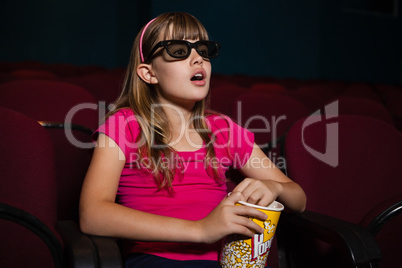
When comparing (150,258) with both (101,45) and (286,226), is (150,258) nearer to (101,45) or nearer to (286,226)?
(286,226)

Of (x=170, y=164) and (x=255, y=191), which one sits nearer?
(x=255, y=191)

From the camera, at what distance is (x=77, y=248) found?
101 centimetres

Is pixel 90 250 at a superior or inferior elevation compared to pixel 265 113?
inferior

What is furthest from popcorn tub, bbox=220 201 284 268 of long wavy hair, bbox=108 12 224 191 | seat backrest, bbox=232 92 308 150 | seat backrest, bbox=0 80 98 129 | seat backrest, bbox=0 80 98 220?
seat backrest, bbox=232 92 308 150

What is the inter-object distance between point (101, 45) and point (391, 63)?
7.69 meters

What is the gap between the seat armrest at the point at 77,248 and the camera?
97 cm

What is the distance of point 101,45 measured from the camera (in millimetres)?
10742

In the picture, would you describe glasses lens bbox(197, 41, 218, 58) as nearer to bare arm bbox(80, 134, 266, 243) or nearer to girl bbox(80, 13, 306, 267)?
girl bbox(80, 13, 306, 267)

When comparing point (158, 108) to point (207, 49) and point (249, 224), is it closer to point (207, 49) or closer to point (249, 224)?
point (207, 49)

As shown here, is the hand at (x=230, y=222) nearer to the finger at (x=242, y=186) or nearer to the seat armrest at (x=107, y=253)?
the finger at (x=242, y=186)

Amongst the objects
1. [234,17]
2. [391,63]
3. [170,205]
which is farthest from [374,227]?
[391,63]

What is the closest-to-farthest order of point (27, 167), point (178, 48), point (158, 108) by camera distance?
point (27, 167) < point (178, 48) < point (158, 108)

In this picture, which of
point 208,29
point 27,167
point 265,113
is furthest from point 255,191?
point 208,29

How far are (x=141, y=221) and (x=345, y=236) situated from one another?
48 centimetres
